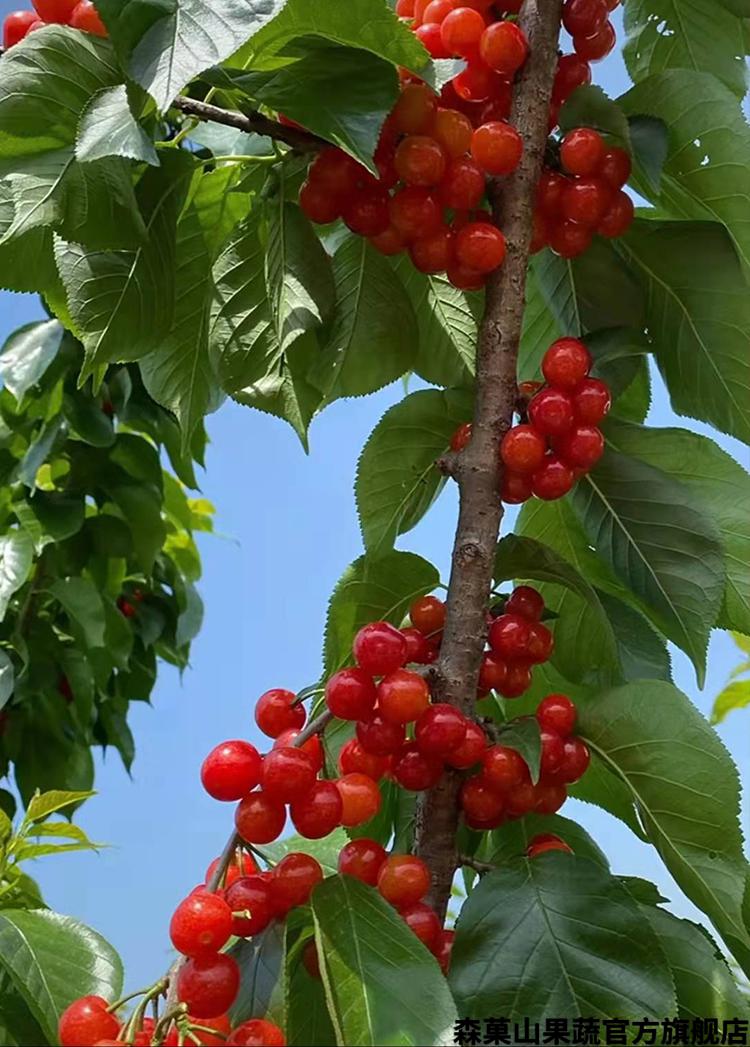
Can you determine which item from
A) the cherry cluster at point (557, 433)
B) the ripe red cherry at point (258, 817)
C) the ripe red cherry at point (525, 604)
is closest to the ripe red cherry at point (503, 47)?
the cherry cluster at point (557, 433)

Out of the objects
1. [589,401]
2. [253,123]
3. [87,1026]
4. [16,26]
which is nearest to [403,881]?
[87,1026]

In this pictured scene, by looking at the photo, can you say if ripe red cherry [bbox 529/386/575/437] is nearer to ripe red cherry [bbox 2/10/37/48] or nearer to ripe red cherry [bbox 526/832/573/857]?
ripe red cherry [bbox 526/832/573/857]

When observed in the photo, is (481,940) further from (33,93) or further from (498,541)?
(33,93)

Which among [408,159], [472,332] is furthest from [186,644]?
[408,159]

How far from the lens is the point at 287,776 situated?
1.53 feet

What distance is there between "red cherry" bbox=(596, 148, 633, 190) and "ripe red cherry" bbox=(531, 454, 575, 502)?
0.15 m

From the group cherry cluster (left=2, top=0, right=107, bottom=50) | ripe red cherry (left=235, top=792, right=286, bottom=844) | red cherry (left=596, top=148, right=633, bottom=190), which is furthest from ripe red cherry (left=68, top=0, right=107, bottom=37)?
ripe red cherry (left=235, top=792, right=286, bottom=844)

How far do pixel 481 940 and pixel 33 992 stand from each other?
23cm

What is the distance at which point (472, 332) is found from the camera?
27.5 inches

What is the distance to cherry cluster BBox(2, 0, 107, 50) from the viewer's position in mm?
557

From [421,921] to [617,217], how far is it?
344 millimetres

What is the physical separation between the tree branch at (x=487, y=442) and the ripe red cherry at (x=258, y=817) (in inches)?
2.7

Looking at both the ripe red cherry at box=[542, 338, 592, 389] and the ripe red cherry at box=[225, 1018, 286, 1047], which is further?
the ripe red cherry at box=[542, 338, 592, 389]

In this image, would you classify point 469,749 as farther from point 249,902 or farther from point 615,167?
point 615,167
